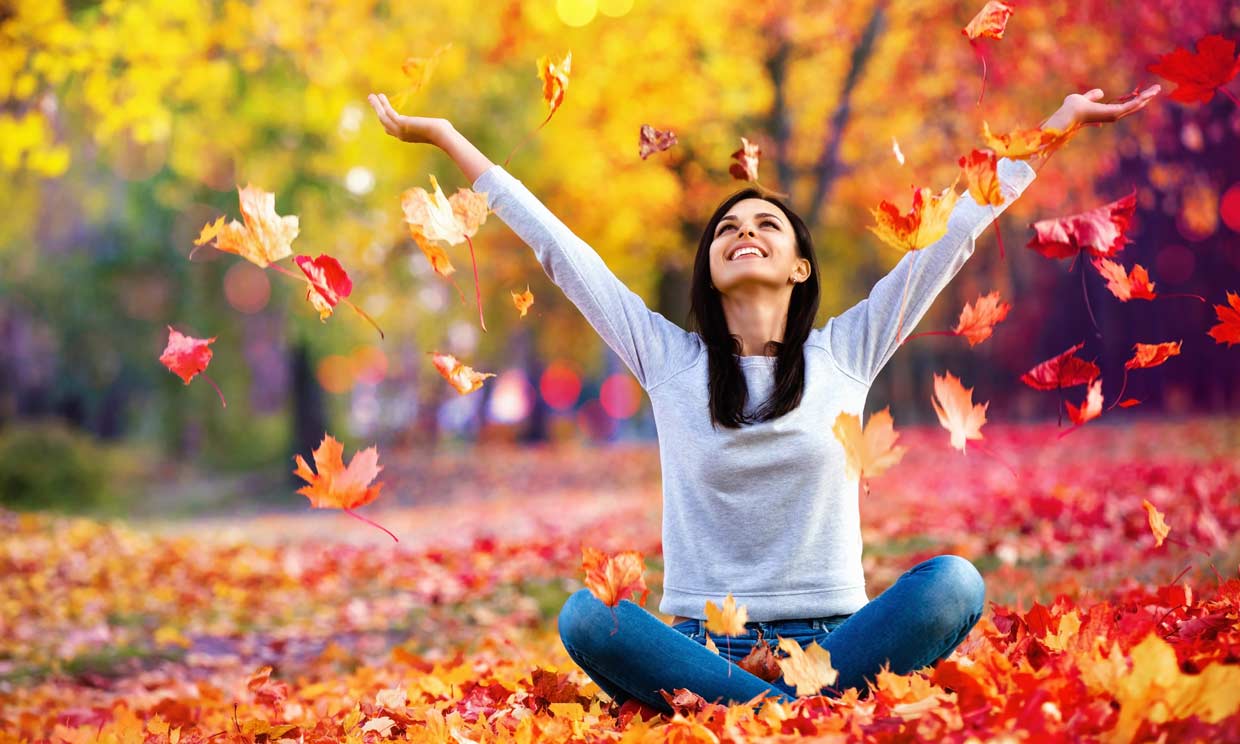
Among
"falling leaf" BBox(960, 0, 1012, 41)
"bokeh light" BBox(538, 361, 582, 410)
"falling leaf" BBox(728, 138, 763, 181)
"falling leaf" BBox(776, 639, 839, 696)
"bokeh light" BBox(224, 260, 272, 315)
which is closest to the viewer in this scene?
"falling leaf" BBox(776, 639, 839, 696)

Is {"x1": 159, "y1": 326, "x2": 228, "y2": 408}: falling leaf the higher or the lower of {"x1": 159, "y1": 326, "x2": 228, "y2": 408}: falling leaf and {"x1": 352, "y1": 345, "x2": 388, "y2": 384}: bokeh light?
the higher

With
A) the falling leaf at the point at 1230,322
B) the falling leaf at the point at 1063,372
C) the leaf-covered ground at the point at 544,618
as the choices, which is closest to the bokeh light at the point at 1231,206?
the leaf-covered ground at the point at 544,618

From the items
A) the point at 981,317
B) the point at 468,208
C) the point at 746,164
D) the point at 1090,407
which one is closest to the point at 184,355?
the point at 468,208

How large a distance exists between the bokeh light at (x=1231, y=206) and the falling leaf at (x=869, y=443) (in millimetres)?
10322

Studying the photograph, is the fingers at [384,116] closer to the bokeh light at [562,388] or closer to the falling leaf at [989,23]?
the falling leaf at [989,23]

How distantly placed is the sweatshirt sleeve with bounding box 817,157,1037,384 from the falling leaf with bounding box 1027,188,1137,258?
0.19 m

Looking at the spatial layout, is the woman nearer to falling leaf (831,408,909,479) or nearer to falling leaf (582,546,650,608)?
falling leaf (582,546,650,608)

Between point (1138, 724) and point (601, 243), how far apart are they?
517 inches

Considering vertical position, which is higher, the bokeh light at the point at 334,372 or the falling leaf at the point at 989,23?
the falling leaf at the point at 989,23

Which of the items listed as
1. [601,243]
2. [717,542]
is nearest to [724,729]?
[717,542]

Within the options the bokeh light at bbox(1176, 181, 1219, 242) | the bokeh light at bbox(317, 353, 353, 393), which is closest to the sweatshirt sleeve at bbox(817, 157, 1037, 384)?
→ the bokeh light at bbox(1176, 181, 1219, 242)

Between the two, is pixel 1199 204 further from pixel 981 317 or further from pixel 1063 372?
pixel 981 317

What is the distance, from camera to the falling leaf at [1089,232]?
249cm

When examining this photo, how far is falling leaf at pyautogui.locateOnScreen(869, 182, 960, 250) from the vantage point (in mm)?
2402
